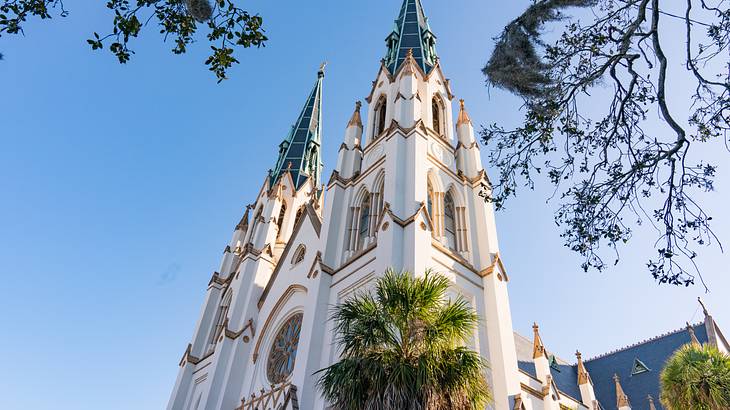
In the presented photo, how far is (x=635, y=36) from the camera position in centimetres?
657

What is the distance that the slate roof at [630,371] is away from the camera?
27672mm

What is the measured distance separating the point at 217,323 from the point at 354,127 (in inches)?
465

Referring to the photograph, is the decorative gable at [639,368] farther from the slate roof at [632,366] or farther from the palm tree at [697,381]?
the palm tree at [697,381]

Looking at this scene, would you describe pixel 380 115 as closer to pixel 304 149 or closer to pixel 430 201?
pixel 430 201

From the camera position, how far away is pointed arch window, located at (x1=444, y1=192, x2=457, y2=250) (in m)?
17.8

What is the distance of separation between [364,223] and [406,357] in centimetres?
1025

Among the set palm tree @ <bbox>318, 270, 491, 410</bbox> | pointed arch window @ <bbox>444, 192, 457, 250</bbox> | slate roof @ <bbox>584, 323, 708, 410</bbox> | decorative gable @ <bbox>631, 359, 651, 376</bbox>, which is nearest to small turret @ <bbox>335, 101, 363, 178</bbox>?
pointed arch window @ <bbox>444, 192, 457, 250</bbox>

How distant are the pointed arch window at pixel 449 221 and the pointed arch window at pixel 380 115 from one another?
16.0 feet

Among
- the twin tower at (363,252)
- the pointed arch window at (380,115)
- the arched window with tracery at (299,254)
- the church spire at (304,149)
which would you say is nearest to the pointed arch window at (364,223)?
the twin tower at (363,252)

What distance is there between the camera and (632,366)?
30.1m

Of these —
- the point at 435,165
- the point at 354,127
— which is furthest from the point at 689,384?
the point at 354,127

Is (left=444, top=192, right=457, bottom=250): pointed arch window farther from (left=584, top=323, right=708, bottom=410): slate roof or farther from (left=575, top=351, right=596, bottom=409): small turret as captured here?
(left=584, top=323, right=708, bottom=410): slate roof

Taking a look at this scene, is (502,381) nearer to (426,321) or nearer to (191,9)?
(426,321)

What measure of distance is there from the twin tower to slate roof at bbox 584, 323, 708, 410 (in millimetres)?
17146
